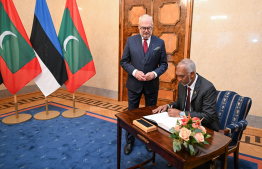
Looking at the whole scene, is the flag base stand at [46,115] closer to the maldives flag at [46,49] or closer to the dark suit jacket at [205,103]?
the maldives flag at [46,49]

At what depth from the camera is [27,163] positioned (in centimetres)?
214

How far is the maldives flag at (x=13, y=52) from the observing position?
308 centimetres

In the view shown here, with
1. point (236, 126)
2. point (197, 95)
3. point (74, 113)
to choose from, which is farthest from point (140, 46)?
point (74, 113)

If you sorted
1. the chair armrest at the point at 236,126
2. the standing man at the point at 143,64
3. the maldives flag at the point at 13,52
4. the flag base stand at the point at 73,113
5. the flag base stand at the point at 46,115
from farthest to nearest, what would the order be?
the flag base stand at the point at 73,113 < the flag base stand at the point at 46,115 < the maldives flag at the point at 13,52 < the standing man at the point at 143,64 < the chair armrest at the point at 236,126

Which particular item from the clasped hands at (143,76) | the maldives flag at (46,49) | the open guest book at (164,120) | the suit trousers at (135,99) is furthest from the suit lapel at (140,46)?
the maldives flag at (46,49)

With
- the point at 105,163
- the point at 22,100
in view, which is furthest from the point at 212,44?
the point at 22,100

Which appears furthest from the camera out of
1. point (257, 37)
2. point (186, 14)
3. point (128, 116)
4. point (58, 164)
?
point (186, 14)

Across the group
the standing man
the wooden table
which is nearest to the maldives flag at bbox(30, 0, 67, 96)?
the standing man

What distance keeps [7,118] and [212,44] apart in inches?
165

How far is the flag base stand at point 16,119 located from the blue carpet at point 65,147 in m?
0.09

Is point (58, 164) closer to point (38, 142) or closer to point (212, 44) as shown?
point (38, 142)

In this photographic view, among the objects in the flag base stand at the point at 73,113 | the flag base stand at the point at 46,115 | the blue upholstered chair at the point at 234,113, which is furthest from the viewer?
the flag base stand at the point at 73,113

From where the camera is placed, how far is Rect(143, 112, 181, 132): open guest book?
1.41m

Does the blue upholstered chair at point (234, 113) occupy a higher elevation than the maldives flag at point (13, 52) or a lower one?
lower
